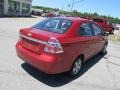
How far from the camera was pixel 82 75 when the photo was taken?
5906 mm

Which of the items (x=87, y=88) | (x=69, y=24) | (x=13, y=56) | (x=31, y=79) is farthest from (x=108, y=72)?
(x=13, y=56)

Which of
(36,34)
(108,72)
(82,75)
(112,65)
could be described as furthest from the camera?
(112,65)

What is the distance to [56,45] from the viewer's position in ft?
15.0

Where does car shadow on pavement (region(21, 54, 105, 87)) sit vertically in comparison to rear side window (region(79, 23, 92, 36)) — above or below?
below

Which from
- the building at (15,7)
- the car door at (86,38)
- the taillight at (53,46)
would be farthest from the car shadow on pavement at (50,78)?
the building at (15,7)

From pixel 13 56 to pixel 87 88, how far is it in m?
3.18

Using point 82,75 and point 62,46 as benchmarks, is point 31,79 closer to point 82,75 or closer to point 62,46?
point 62,46

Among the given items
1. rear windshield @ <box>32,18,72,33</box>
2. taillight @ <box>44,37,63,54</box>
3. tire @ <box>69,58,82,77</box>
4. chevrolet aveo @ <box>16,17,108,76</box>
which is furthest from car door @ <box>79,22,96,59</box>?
taillight @ <box>44,37,63,54</box>

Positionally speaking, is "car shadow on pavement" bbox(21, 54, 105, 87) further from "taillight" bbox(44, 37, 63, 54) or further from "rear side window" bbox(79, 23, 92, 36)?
"rear side window" bbox(79, 23, 92, 36)

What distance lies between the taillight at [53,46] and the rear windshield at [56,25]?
63 centimetres

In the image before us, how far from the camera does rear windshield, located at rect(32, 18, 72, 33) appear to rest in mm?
5275

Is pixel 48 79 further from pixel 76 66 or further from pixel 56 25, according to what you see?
pixel 56 25

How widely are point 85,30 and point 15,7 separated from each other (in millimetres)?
41561

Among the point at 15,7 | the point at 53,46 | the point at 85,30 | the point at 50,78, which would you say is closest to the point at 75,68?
the point at 50,78
